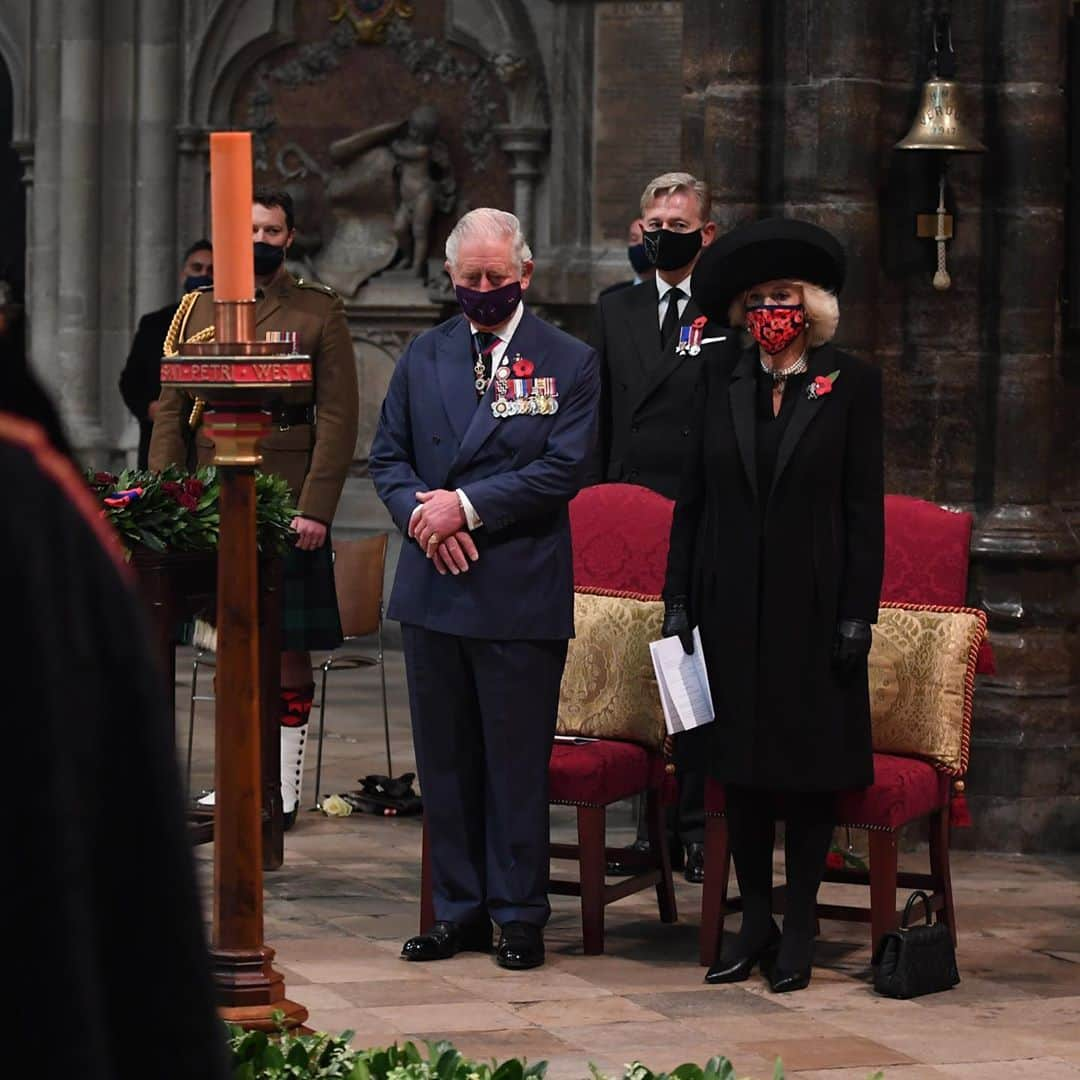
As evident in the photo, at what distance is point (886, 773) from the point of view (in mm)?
5742

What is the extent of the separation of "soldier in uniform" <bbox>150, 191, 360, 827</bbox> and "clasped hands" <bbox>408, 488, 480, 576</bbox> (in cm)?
161

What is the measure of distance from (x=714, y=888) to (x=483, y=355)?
132cm

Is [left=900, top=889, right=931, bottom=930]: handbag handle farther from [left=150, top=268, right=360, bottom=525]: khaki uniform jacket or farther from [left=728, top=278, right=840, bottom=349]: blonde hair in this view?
[left=150, top=268, right=360, bottom=525]: khaki uniform jacket

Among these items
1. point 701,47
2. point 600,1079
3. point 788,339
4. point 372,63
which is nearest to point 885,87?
point 701,47

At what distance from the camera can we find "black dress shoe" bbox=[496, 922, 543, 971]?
577 cm

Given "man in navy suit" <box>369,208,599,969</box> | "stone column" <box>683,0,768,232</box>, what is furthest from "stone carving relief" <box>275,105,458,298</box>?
"man in navy suit" <box>369,208,599,969</box>

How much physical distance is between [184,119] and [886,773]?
853cm

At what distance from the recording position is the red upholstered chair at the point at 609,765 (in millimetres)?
5938

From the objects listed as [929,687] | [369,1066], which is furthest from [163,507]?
[369,1066]

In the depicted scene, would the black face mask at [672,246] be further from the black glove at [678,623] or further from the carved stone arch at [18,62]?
the carved stone arch at [18,62]

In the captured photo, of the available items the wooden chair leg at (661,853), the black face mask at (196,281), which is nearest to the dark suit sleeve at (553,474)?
the wooden chair leg at (661,853)

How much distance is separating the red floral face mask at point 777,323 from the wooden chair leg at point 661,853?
1.29 metres

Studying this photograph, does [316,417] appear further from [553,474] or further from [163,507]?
[553,474]

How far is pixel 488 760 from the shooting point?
19.0 feet
